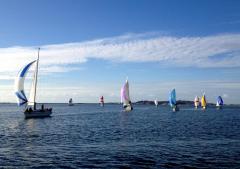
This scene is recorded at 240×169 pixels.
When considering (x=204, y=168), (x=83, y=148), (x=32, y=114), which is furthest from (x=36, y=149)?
(x=32, y=114)

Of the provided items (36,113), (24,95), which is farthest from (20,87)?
(36,113)

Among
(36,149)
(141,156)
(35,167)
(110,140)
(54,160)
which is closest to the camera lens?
(35,167)

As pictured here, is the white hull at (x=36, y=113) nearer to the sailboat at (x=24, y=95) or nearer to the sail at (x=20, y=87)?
the sailboat at (x=24, y=95)

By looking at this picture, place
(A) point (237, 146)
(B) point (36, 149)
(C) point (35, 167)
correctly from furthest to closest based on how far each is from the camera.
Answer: (A) point (237, 146), (B) point (36, 149), (C) point (35, 167)

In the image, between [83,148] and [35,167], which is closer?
[35,167]

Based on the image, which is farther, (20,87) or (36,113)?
(36,113)

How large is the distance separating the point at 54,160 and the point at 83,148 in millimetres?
8100

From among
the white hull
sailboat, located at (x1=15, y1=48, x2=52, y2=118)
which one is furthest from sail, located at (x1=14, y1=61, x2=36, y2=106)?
the white hull

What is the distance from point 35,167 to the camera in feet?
109

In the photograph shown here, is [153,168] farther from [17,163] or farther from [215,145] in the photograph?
[215,145]

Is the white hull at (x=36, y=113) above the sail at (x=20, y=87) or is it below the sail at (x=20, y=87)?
below

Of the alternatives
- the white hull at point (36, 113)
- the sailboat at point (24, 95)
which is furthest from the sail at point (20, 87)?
the white hull at point (36, 113)

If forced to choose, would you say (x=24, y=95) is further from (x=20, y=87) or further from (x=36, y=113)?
(x=36, y=113)

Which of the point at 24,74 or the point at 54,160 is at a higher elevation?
the point at 24,74
